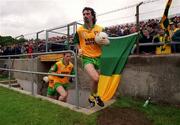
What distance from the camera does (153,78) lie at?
7176 mm

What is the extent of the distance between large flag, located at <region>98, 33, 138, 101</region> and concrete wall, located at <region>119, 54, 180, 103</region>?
554 millimetres

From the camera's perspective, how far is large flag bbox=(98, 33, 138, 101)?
7.11 m

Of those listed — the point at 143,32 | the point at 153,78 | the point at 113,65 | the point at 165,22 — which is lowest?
the point at 153,78

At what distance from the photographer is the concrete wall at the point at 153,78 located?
674 cm

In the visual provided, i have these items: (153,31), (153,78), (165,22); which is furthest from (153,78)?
(153,31)

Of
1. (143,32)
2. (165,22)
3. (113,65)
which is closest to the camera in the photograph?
(113,65)

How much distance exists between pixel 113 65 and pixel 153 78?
98 cm

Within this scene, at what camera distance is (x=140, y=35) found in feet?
25.6

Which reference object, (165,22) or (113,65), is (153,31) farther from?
(113,65)

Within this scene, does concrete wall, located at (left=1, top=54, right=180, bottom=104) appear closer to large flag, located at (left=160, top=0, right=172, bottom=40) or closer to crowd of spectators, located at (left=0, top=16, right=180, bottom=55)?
crowd of spectators, located at (left=0, top=16, right=180, bottom=55)

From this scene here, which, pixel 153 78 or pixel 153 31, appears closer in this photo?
pixel 153 78

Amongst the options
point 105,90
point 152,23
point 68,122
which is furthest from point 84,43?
point 152,23

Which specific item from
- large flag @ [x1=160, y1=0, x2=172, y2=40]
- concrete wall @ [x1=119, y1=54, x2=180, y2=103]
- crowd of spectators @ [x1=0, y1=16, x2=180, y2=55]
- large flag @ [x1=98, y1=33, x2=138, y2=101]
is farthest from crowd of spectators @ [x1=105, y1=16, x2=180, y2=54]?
large flag @ [x1=98, y1=33, x2=138, y2=101]

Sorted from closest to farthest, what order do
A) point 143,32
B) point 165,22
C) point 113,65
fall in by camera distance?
point 113,65 < point 165,22 < point 143,32
